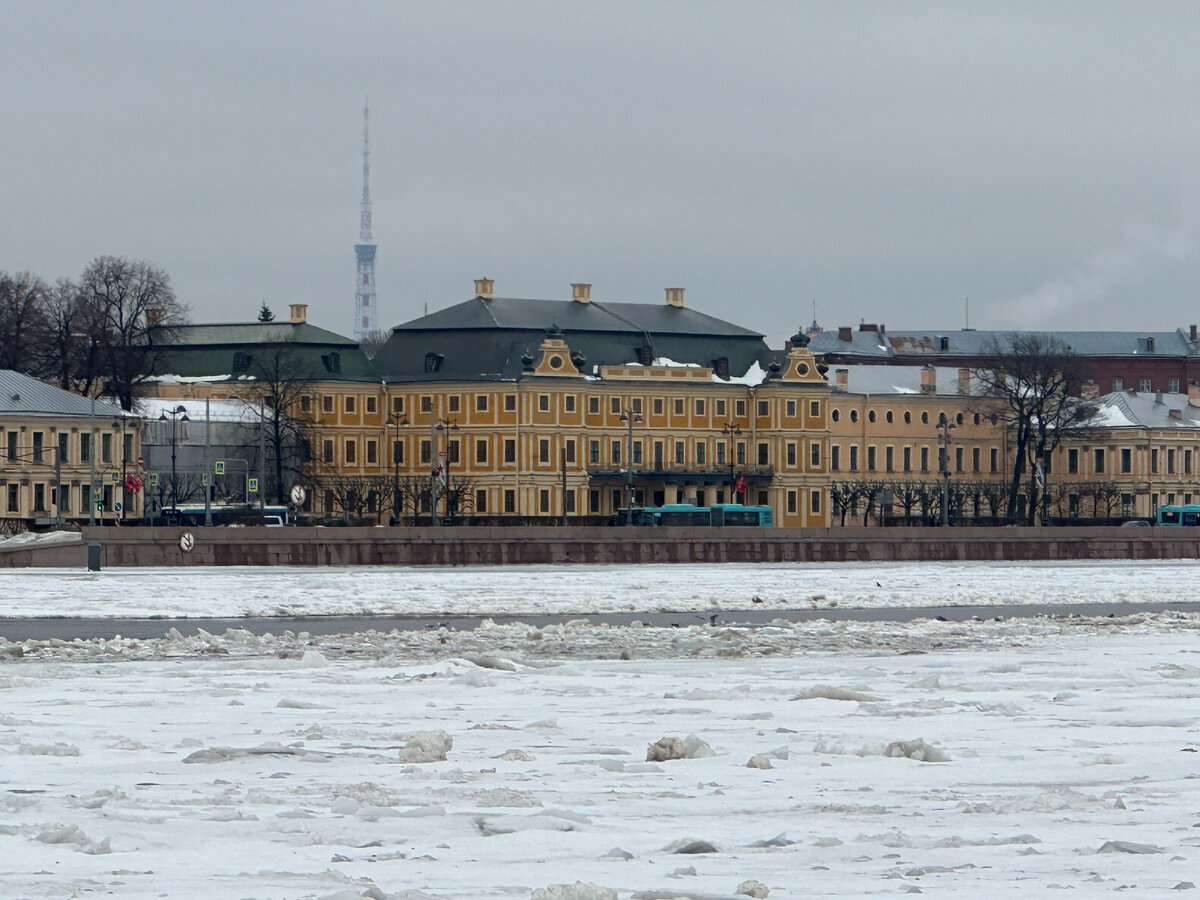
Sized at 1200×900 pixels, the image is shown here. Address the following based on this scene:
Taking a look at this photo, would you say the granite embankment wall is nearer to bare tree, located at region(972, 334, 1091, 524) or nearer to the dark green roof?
bare tree, located at region(972, 334, 1091, 524)

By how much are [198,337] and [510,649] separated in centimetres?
10538

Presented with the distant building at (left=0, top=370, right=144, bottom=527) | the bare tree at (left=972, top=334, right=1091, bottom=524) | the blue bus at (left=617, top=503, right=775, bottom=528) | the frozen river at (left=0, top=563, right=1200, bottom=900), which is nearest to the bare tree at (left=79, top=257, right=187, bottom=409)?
the distant building at (left=0, top=370, right=144, bottom=527)

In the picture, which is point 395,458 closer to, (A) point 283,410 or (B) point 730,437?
(A) point 283,410

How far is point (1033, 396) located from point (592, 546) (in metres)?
64.3

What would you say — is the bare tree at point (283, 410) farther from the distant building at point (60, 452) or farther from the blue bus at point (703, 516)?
the blue bus at point (703, 516)

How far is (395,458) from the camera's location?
12975cm

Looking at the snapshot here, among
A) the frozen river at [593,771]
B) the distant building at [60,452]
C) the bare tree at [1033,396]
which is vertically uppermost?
the bare tree at [1033,396]

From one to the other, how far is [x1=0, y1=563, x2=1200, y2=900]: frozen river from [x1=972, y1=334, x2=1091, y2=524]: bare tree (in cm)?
10337

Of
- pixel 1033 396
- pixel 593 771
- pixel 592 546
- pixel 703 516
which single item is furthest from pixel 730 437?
pixel 593 771

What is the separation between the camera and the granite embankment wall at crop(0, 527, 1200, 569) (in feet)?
228

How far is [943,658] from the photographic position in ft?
96.7

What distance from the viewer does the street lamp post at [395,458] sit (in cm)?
12231

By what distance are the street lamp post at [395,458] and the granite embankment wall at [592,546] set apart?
40.8 metres

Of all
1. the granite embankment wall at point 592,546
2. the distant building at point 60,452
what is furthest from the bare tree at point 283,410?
the granite embankment wall at point 592,546
